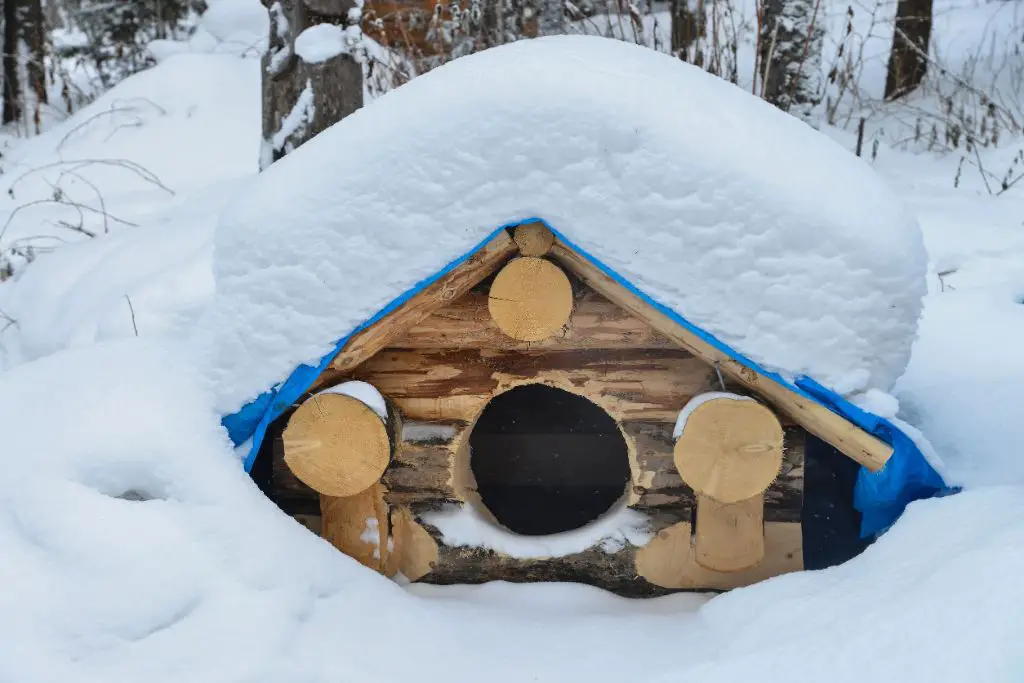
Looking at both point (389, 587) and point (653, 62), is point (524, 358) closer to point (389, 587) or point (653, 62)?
point (389, 587)

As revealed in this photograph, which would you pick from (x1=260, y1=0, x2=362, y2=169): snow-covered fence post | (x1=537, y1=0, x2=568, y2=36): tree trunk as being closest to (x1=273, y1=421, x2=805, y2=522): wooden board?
(x1=260, y1=0, x2=362, y2=169): snow-covered fence post

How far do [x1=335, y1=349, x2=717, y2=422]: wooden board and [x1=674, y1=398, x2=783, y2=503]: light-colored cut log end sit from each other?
0.16 meters

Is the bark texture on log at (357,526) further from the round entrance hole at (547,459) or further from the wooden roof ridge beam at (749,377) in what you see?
the round entrance hole at (547,459)

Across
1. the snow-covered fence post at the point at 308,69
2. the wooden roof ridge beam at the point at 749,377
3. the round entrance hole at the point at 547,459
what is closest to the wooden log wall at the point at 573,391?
the wooden roof ridge beam at the point at 749,377

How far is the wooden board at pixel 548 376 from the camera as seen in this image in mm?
2236

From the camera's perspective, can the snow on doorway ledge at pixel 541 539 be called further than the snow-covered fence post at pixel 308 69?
No

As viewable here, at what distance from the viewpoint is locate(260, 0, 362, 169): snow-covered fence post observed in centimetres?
364

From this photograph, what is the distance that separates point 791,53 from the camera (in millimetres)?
5207

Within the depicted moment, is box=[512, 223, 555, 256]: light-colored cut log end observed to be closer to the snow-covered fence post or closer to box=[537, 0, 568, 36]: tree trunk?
the snow-covered fence post

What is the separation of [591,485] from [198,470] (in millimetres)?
2147

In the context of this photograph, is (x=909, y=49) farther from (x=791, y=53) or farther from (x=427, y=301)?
(x=427, y=301)

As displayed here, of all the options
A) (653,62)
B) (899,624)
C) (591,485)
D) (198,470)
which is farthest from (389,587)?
(591,485)

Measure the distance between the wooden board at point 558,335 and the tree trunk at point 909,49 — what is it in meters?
5.81

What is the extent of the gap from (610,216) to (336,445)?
901 mm
